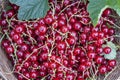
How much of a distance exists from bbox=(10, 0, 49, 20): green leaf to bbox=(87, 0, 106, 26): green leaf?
146 millimetres

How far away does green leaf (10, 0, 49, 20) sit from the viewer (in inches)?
47.1

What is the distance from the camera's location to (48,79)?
1.21 m

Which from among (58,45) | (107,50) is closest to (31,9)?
(58,45)

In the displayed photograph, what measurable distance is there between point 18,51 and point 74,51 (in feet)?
0.58

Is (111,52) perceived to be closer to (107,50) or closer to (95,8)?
(107,50)

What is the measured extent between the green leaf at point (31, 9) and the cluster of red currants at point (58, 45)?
0.06ft

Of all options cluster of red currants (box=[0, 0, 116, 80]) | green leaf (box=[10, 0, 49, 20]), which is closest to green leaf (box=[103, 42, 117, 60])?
cluster of red currants (box=[0, 0, 116, 80])

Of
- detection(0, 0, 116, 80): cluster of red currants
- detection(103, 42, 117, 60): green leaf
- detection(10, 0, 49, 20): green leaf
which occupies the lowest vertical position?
detection(103, 42, 117, 60): green leaf

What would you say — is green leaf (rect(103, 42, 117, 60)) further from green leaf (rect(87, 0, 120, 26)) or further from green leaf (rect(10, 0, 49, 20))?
green leaf (rect(10, 0, 49, 20))

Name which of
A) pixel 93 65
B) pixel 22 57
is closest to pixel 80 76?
pixel 93 65

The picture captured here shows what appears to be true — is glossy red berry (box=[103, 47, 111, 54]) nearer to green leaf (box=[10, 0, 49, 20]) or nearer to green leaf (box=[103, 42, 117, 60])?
green leaf (box=[103, 42, 117, 60])

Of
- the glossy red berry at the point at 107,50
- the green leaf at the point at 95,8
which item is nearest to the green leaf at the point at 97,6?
the green leaf at the point at 95,8

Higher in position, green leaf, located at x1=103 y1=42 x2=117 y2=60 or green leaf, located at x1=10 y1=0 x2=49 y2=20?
green leaf, located at x1=10 y1=0 x2=49 y2=20

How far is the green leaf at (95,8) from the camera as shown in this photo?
1.13 metres
